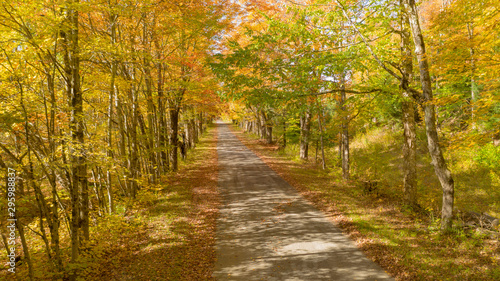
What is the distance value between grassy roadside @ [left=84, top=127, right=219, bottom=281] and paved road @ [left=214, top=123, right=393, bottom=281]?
0.56 meters

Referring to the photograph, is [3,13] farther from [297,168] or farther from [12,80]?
[297,168]

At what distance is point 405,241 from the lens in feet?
24.7

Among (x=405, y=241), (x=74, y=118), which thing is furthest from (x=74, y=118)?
(x=405, y=241)

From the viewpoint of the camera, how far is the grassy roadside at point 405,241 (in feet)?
19.9

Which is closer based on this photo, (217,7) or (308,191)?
(308,191)

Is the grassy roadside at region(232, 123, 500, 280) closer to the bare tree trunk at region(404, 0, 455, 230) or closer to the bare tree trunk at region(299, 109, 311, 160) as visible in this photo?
the bare tree trunk at region(404, 0, 455, 230)

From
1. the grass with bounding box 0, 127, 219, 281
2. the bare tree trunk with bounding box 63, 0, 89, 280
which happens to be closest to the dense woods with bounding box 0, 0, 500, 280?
the bare tree trunk with bounding box 63, 0, 89, 280

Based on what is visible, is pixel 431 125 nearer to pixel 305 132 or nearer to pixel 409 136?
pixel 409 136

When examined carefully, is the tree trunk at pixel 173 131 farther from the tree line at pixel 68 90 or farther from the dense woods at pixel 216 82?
the tree line at pixel 68 90

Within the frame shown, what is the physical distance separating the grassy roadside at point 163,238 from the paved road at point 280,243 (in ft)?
1.85

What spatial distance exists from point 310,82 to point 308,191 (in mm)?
5988

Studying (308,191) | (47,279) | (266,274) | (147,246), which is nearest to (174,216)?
(147,246)

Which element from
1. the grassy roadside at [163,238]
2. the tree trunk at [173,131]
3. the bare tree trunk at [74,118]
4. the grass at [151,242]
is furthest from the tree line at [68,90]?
the tree trunk at [173,131]

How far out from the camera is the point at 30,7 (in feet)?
18.2
